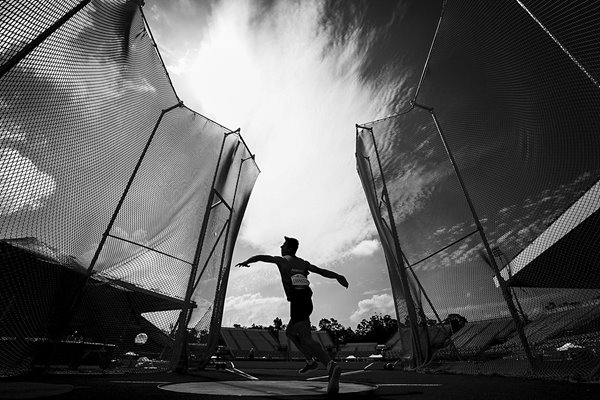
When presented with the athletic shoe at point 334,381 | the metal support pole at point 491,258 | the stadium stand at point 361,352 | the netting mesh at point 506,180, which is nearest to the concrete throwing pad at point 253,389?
the athletic shoe at point 334,381

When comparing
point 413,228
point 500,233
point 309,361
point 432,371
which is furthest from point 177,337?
point 500,233

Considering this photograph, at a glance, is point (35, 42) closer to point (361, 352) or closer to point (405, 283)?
point (405, 283)

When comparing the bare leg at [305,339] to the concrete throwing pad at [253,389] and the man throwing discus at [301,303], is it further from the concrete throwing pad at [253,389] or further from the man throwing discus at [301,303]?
the concrete throwing pad at [253,389]

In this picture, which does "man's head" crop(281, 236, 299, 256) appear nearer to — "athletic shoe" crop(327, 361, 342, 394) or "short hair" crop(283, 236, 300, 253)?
"short hair" crop(283, 236, 300, 253)

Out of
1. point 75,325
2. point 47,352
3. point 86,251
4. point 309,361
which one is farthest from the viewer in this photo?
point 86,251

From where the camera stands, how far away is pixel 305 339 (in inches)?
130

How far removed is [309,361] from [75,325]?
4.14 m

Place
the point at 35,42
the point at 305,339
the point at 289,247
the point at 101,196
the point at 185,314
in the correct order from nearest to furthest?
the point at 305,339 → the point at 35,42 → the point at 289,247 → the point at 101,196 → the point at 185,314

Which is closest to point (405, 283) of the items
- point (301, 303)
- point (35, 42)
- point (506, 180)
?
point (506, 180)

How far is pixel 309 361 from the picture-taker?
337cm

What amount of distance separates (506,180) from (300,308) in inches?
182

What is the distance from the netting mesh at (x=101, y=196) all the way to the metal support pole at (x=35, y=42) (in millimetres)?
19

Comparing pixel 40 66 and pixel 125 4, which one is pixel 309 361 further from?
pixel 125 4

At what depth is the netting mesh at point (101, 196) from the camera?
4258mm
